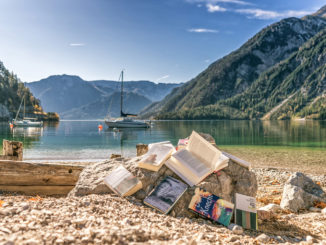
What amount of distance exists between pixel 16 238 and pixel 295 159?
25486 mm

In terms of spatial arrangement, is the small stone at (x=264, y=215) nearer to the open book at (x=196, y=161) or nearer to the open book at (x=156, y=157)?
the open book at (x=196, y=161)

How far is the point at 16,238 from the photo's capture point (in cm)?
A: 290

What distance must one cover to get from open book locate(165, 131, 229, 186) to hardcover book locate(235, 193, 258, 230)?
0.80m

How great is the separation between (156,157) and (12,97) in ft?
667

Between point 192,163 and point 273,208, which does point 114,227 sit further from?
point 273,208

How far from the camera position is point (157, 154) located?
18.7 feet

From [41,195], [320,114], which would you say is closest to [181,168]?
[41,195]

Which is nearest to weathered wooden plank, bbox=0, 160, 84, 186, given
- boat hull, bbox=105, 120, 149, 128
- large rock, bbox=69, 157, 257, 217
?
large rock, bbox=69, 157, 257, 217

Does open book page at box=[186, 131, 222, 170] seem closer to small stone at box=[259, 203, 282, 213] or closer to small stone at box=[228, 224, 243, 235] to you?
small stone at box=[228, 224, 243, 235]

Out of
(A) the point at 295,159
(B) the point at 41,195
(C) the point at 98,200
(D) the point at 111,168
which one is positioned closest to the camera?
(C) the point at 98,200

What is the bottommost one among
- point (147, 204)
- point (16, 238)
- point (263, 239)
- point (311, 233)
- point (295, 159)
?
point (295, 159)

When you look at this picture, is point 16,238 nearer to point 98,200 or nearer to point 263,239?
point 98,200

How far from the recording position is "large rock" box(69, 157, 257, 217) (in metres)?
5.18

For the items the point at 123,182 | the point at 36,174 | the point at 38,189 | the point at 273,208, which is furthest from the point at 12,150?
the point at 273,208
